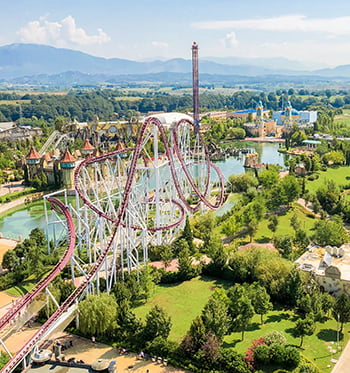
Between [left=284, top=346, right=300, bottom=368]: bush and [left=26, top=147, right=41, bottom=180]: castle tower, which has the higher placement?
[left=26, top=147, right=41, bottom=180]: castle tower

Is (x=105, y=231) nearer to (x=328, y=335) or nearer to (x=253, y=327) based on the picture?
(x=253, y=327)

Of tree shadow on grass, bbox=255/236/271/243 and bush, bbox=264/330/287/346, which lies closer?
bush, bbox=264/330/287/346

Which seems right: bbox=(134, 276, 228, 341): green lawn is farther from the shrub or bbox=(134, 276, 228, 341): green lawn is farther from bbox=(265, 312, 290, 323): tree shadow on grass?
the shrub

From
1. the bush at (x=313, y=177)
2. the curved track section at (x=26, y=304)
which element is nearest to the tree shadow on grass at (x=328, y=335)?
the curved track section at (x=26, y=304)

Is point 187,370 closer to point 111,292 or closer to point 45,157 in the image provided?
point 111,292

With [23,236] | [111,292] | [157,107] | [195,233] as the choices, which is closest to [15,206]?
[23,236]

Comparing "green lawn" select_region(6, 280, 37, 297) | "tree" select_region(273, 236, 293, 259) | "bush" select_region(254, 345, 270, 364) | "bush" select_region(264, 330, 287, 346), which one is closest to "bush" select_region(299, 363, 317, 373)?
"bush" select_region(254, 345, 270, 364)

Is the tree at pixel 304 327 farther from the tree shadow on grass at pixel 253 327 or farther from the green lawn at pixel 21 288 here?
the green lawn at pixel 21 288
